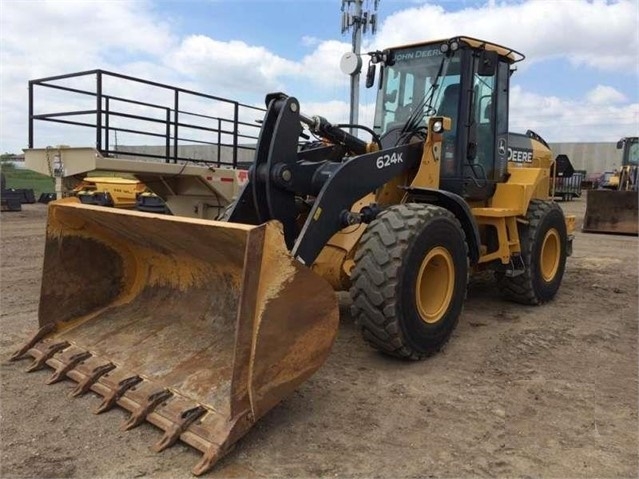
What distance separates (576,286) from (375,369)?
439 cm

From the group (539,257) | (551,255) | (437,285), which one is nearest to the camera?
(437,285)

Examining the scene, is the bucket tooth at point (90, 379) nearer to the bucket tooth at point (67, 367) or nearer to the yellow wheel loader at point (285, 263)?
the yellow wheel loader at point (285, 263)

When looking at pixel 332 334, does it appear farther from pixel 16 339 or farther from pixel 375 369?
pixel 16 339

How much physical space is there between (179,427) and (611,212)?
14.1 meters

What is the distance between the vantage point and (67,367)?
3.71m

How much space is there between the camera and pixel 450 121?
498 centimetres

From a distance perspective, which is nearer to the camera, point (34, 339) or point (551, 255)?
point (34, 339)

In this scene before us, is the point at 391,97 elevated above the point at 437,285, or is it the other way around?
the point at 391,97

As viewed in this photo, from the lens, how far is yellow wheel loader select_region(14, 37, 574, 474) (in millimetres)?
2971

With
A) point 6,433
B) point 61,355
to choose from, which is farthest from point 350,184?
point 6,433

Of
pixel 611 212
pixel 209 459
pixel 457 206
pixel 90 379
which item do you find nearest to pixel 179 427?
pixel 209 459

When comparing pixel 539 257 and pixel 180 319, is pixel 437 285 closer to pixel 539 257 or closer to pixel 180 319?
pixel 180 319

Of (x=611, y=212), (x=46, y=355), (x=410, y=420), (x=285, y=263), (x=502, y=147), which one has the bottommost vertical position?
(x=410, y=420)

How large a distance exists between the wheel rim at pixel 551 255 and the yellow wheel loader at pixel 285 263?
2.30ft
